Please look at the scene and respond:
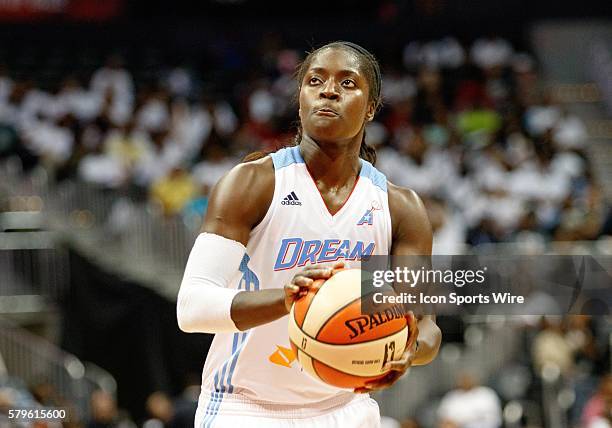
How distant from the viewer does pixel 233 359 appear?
479cm

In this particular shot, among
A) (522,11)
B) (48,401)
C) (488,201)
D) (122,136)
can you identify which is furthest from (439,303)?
(522,11)

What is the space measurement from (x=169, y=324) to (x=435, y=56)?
9.79 metres

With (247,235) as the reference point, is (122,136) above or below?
above

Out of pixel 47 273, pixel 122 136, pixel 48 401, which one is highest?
pixel 122 136

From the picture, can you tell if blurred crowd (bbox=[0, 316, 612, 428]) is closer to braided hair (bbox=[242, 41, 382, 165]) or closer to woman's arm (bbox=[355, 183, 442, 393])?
woman's arm (bbox=[355, 183, 442, 393])

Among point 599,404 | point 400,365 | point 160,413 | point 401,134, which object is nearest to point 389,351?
point 400,365

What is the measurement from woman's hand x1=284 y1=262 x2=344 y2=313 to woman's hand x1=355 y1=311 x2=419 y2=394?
458mm

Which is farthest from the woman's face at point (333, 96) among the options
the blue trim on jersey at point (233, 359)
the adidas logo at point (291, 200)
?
the blue trim on jersey at point (233, 359)

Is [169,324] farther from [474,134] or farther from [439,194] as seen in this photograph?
[474,134]

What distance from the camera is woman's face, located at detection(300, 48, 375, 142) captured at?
4703mm

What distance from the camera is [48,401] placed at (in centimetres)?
1009

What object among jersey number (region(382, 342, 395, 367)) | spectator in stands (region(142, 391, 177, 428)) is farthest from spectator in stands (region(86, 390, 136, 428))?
jersey number (region(382, 342, 395, 367))

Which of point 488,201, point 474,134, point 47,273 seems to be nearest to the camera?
point 47,273

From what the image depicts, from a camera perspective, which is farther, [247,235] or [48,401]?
[48,401]
